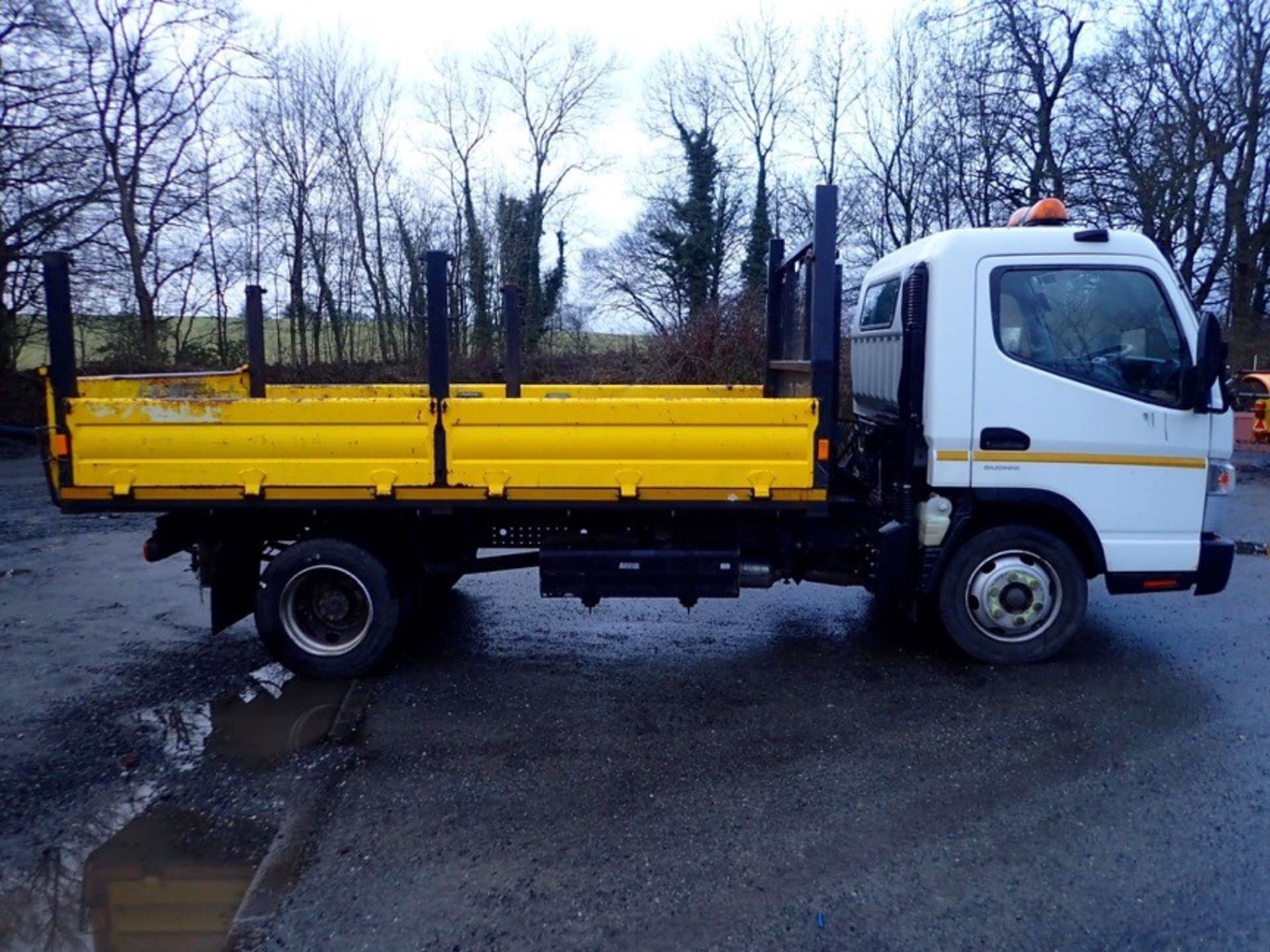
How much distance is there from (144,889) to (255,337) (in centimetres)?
423

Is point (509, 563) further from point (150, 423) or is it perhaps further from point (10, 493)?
point (10, 493)

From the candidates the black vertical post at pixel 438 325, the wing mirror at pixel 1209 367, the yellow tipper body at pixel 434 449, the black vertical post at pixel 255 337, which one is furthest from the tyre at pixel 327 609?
the wing mirror at pixel 1209 367

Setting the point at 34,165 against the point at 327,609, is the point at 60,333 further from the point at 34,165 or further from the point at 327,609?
the point at 34,165

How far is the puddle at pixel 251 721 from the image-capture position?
14.7ft

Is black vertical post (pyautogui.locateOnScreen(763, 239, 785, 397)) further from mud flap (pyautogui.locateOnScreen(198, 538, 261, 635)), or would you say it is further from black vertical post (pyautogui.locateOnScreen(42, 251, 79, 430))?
black vertical post (pyautogui.locateOnScreen(42, 251, 79, 430))

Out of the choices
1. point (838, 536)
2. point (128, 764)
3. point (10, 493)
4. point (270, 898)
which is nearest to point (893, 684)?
point (838, 536)

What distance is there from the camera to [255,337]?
21.8 feet

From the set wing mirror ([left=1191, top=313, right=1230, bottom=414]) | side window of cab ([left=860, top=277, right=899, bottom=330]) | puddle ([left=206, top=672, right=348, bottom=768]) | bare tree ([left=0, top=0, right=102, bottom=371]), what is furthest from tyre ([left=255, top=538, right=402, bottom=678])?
bare tree ([left=0, top=0, right=102, bottom=371])

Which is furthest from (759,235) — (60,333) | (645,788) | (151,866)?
(151,866)

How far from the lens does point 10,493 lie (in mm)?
13234

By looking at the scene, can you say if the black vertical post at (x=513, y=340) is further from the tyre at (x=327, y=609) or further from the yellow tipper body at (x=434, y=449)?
the tyre at (x=327, y=609)

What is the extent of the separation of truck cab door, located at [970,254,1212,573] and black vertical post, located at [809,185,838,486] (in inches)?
33.2

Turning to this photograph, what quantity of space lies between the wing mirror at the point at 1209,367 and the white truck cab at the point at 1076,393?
0.01 meters

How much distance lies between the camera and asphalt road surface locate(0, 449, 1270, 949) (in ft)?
10.3
